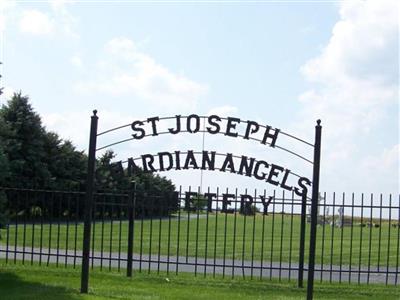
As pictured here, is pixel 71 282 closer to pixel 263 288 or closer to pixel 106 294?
pixel 106 294

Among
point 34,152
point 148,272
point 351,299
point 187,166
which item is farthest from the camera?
point 34,152

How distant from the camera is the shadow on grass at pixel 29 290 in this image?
392 inches

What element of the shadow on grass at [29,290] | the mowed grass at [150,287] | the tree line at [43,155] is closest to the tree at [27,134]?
the tree line at [43,155]

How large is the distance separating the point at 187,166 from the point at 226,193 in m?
0.85

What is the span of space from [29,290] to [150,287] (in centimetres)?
206

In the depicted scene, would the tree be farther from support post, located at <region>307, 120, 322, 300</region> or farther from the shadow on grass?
support post, located at <region>307, 120, 322, 300</region>

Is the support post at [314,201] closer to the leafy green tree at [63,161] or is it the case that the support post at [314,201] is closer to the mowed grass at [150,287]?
the mowed grass at [150,287]

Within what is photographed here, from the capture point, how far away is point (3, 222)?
12031 mm

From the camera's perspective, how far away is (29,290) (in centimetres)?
1055

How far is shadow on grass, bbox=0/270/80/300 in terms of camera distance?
9945 mm

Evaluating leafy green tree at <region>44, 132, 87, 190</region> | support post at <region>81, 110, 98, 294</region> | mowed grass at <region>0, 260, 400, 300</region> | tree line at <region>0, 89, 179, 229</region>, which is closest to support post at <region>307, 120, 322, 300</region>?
mowed grass at <region>0, 260, 400, 300</region>

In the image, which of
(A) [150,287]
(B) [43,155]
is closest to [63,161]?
(B) [43,155]

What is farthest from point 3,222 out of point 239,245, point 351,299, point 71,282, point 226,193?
point 239,245

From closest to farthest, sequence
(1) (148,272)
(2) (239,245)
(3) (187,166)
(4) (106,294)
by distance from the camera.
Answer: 1. (4) (106,294)
2. (3) (187,166)
3. (1) (148,272)
4. (2) (239,245)
